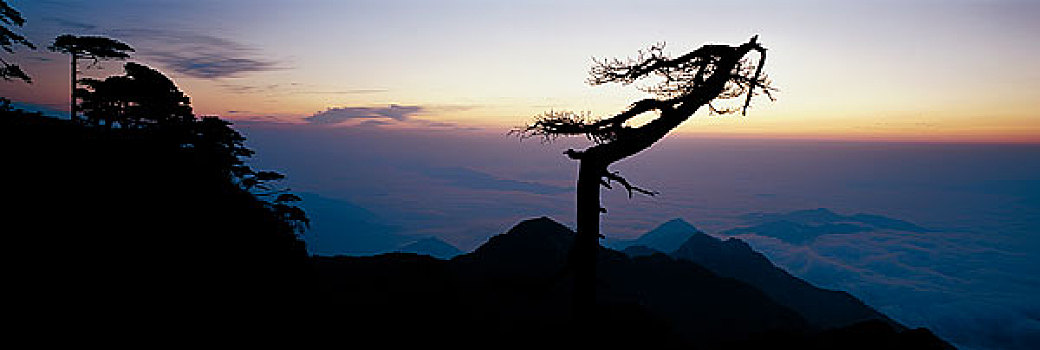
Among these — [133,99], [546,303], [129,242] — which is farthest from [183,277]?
[133,99]

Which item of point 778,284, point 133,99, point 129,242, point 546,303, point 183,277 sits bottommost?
point 778,284

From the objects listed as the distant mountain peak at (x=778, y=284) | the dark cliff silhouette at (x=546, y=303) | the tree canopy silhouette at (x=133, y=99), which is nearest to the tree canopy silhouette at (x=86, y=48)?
the tree canopy silhouette at (x=133, y=99)

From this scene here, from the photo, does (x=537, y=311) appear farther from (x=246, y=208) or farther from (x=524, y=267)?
(x=246, y=208)

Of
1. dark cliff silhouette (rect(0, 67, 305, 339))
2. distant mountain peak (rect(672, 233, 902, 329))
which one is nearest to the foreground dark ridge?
dark cliff silhouette (rect(0, 67, 305, 339))

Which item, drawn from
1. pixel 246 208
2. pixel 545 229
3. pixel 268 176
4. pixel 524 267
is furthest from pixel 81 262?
pixel 545 229

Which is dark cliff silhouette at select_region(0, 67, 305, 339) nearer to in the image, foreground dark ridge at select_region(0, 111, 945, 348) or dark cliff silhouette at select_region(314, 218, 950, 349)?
foreground dark ridge at select_region(0, 111, 945, 348)

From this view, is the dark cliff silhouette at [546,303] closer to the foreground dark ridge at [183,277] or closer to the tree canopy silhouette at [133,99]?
the foreground dark ridge at [183,277]

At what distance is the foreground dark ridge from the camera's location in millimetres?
6738

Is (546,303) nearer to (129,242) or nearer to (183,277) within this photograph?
(183,277)

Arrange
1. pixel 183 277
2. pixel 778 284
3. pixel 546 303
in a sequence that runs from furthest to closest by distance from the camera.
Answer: pixel 778 284
pixel 546 303
pixel 183 277

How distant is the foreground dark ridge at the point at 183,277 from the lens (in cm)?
674

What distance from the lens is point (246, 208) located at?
13.5 m

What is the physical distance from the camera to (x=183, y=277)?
27.0ft

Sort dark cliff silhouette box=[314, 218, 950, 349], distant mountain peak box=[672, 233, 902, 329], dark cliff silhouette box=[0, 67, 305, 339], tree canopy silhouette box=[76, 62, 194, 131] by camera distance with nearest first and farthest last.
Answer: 1. dark cliff silhouette box=[0, 67, 305, 339]
2. dark cliff silhouette box=[314, 218, 950, 349]
3. tree canopy silhouette box=[76, 62, 194, 131]
4. distant mountain peak box=[672, 233, 902, 329]
